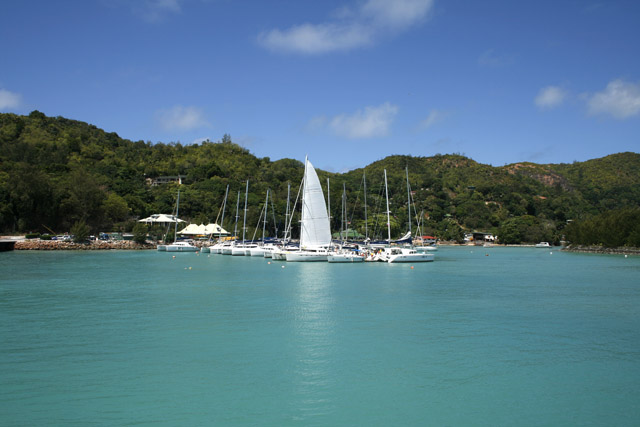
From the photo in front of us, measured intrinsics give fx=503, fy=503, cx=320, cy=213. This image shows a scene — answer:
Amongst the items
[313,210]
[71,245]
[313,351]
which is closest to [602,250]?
[313,210]

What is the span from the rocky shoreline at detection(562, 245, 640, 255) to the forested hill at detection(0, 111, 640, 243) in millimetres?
36353

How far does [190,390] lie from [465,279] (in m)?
32.8

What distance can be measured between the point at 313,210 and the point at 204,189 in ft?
244

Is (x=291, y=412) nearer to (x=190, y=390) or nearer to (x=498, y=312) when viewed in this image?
(x=190, y=390)

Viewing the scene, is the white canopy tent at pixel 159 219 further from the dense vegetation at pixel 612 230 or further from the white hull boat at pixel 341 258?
the dense vegetation at pixel 612 230

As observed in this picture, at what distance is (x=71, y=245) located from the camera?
76.6m

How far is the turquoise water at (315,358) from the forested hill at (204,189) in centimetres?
6112

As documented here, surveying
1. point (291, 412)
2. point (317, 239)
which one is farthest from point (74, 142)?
point (291, 412)

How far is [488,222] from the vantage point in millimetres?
151500

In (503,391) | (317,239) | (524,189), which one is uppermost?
(524,189)

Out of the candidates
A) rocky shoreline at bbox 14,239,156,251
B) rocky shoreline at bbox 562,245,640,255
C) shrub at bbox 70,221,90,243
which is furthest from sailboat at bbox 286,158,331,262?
rocky shoreline at bbox 562,245,640,255

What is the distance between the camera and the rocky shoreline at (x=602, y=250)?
79256 mm

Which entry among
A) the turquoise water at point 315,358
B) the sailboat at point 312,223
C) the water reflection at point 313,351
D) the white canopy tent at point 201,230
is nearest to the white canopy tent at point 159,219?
the white canopy tent at point 201,230

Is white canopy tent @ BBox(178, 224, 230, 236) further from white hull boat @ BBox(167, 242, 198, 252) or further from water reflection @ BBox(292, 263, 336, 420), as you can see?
water reflection @ BBox(292, 263, 336, 420)
